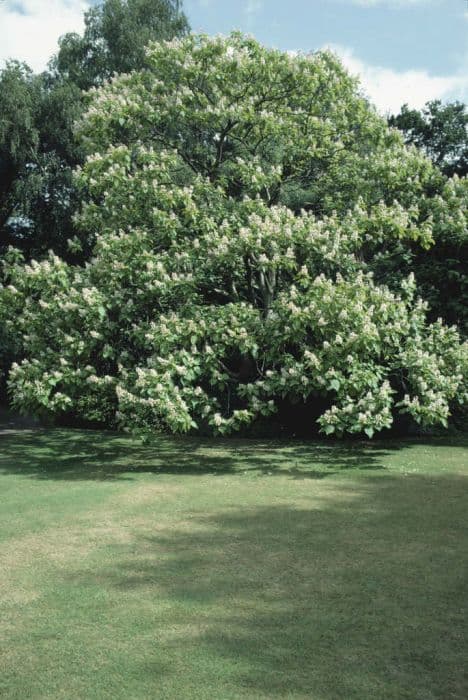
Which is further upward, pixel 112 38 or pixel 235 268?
pixel 112 38

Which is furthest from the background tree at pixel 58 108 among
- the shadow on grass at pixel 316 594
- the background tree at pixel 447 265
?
the shadow on grass at pixel 316 594

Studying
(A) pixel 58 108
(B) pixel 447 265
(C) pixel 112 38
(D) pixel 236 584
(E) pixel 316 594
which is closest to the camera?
(E) pixel 316 594

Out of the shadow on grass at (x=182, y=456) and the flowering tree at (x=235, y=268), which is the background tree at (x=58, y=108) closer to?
the flowering tree at (x=235, y=268)

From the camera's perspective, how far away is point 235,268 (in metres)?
13.7

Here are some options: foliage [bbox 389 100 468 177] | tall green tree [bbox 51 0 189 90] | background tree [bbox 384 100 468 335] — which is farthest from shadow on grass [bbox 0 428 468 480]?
foliage [bbox 389 100 468 177]

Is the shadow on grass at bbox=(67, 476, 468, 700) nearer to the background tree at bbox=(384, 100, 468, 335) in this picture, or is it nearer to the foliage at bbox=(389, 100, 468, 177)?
the background tree at bbox=(384, 100, 468, 335)

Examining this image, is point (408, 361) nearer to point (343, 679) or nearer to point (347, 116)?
point (347, 116)

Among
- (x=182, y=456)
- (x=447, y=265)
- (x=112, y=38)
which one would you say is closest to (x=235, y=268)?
(x=182, y=456)

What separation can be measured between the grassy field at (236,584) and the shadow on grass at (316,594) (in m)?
0.02

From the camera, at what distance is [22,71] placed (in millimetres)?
24016

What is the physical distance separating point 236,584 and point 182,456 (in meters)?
7.36

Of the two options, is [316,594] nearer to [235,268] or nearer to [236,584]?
[236,584]

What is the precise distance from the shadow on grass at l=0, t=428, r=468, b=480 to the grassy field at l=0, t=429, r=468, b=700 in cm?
33

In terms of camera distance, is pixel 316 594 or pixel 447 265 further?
pixel 447 265
